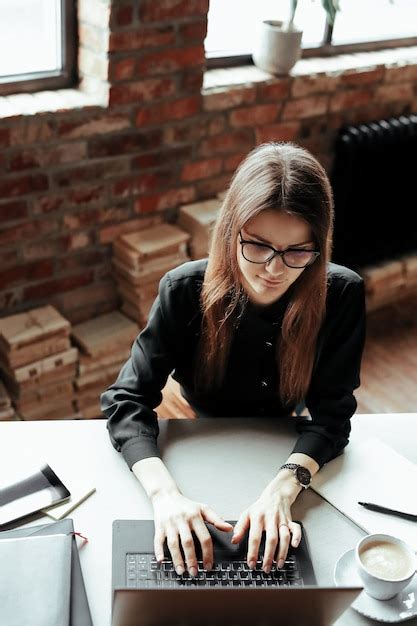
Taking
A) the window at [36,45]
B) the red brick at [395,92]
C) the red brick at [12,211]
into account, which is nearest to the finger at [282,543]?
the red brick at [12,211]

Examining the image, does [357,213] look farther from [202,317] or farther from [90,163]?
[202,317]

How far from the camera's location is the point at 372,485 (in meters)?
1.40

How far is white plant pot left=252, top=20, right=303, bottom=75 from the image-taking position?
8.52 ft

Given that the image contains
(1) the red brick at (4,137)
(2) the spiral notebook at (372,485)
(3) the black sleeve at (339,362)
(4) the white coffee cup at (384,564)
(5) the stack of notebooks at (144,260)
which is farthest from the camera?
(5) the stack of notebooks at (144,260)

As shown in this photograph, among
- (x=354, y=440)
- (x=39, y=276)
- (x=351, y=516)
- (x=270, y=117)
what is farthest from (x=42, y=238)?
(x=351, y=516)

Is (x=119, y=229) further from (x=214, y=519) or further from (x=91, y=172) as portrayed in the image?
(x=214, y=519)

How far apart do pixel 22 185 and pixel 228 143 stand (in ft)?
2.47

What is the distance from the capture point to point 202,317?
1604 mm

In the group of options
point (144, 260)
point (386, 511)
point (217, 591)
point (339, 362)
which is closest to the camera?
point (217, 591)

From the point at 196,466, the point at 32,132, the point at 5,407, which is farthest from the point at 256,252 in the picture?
the point at 5,407

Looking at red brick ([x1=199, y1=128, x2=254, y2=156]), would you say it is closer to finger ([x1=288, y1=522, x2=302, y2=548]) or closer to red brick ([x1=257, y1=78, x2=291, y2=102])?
red brick ([x1=257, y1=78, x2=291, y2=102])

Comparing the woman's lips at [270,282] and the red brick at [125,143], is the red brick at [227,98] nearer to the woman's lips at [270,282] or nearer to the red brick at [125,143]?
the red brick at [125,143]

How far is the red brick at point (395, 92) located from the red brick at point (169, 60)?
869mm

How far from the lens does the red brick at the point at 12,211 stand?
7.38 ft
